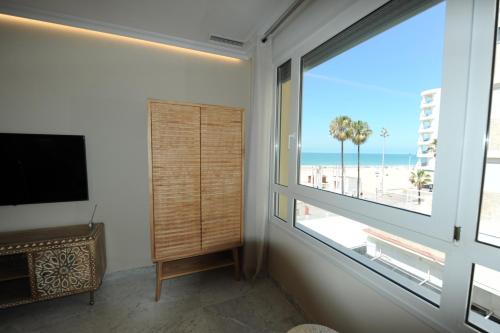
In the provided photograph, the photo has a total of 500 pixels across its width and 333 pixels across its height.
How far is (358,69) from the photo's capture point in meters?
1.44

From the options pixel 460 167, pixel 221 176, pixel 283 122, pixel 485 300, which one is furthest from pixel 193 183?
pixel 485 300

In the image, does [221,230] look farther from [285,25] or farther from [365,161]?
[285,25]

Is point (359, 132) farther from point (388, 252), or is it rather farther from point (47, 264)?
point (47, 264)

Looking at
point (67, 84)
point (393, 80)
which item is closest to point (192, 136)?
point (67, 84)

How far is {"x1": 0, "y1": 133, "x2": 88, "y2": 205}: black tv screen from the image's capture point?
1.82 metres

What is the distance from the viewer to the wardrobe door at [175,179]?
1816mm

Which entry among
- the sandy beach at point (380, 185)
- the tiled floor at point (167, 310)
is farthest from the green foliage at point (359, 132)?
the tiled floor at point (167, 310)

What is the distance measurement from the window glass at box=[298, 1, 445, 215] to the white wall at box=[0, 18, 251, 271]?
133 cm

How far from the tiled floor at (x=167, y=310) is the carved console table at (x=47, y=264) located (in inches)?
7.0

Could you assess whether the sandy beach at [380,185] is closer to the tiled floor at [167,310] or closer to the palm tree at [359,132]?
the palm tree at [359,132]

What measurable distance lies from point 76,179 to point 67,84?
0.91 m

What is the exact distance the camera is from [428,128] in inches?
40.2

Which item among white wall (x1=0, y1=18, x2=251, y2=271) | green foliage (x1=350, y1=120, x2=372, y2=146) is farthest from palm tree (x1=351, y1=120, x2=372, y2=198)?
white wall (x1=0, y1=18, x2=251, y2=271)

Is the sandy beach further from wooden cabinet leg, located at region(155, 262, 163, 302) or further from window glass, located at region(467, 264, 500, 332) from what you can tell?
wooden cabinet leg, located at region(155, 262, 163, 302)
